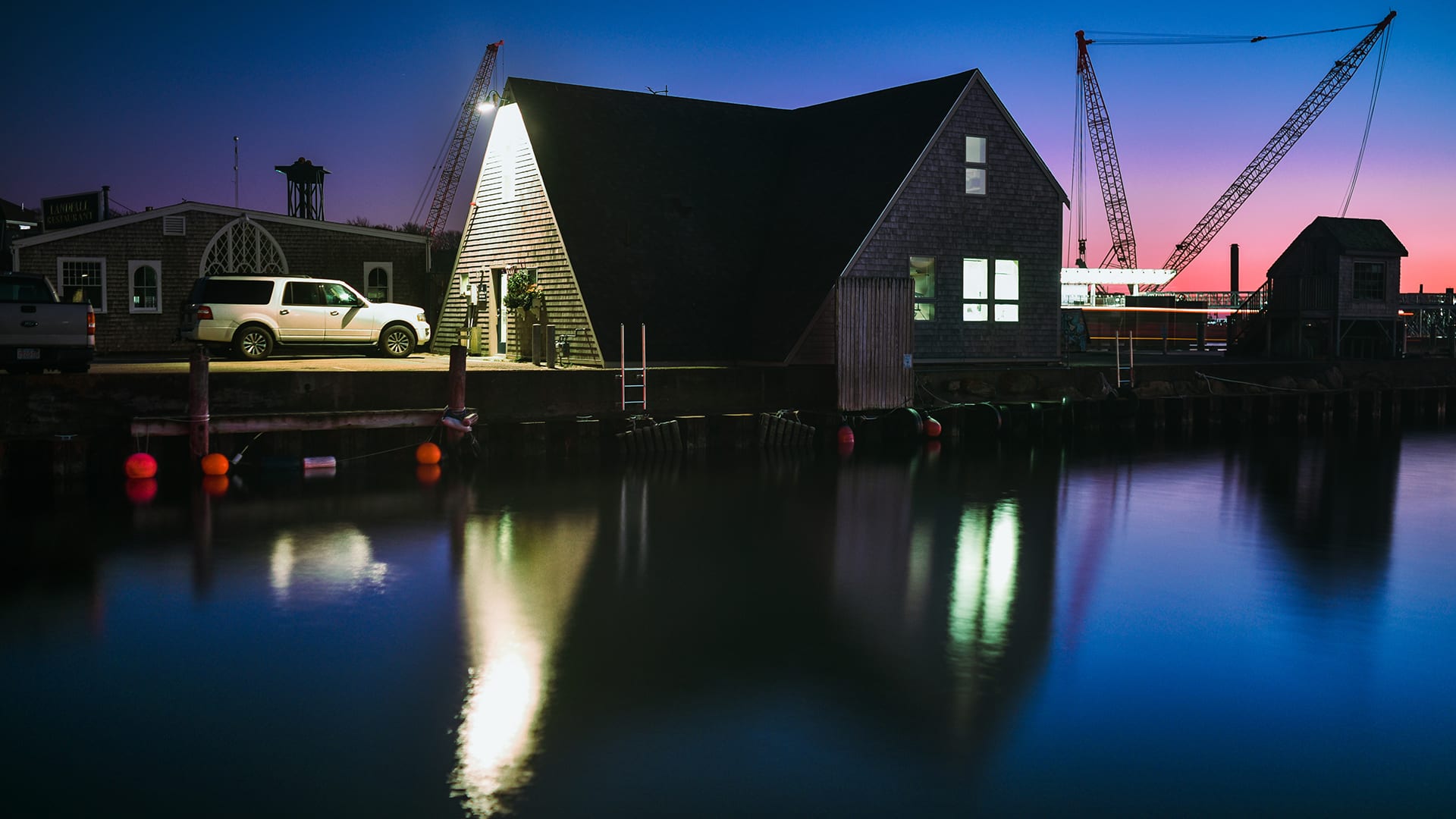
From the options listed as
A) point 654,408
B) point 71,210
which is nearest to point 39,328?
point 654,408

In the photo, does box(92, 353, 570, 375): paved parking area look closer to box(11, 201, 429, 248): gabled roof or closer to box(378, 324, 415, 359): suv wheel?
box(378, 324, 415, 359): suv wheel

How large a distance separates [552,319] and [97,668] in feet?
62.1

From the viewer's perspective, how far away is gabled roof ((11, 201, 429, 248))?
3077 cm

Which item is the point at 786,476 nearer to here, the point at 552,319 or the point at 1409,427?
the point at 552,319

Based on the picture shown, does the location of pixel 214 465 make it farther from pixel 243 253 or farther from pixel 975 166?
pixel 975 166

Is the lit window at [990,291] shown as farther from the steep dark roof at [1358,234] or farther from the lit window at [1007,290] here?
the steep dark roof at [1358,234]

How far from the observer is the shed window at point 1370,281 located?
1610 inches

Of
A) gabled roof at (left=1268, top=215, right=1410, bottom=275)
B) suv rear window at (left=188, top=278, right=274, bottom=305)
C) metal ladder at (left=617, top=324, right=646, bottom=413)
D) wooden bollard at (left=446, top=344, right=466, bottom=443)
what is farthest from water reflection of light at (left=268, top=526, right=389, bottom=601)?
gabled roof at (left=1268, top=215, right=1410, bottom=275)

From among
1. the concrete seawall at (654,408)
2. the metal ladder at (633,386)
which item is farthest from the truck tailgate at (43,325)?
the metal ladder at (633,386)

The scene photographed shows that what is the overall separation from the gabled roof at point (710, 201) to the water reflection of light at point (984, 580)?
37.8 feet

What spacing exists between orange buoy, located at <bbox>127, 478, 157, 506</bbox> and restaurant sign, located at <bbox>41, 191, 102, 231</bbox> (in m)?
31.7

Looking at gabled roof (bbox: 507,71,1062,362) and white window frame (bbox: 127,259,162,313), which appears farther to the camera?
white window frame (bbox: 127,259,162,313)

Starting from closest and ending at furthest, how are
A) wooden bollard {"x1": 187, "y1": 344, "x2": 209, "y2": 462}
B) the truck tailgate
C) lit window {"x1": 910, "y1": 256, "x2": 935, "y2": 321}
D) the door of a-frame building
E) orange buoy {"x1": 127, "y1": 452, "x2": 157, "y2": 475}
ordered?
orange buoy {"x1": 127, "y1": 452, "x2": 157, "y2": 475}, wooden bollard {"x1": 187, "y1": 344, "x2": 209, "y2": 462}, the truck tailgate, lit window {"x1": 910, "y1": 256, "x2": 935, "y2": 321}, the door of a-frame building

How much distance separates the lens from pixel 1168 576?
481 inches
